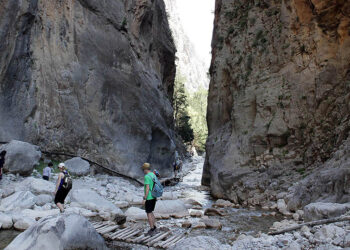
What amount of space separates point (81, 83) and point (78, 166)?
16.7ft

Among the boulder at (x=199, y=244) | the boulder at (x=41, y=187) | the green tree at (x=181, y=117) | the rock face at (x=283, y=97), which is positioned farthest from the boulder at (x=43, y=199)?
the green tree at (x=181, y=117)

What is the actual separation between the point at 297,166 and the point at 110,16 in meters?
15.1

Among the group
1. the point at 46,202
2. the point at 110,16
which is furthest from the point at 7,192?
the point at 110,16

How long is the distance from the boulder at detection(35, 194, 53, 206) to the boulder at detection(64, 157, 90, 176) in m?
5.17

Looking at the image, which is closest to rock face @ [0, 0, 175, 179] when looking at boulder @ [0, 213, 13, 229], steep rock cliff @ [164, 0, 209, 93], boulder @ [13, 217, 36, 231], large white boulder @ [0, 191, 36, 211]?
large white boulder @ [0, 191, 36, 211]

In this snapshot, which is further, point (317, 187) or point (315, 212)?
point (317, 187)

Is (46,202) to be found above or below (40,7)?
below

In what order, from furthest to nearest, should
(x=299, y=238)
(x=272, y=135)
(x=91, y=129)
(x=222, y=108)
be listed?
(x=222, y=108) < (x=91, y=129) < (x=272, y=135) < (x=299, y=238)

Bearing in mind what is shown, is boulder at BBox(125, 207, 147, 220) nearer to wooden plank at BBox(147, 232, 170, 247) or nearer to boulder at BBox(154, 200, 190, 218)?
boulder at BBox(154, 200, 190, 218)

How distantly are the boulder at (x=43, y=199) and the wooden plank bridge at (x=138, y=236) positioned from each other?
297 centimetres

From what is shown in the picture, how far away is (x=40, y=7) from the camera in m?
17.5

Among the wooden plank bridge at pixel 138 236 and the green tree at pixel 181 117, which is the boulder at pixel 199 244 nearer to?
the wooden plank bridge at pixel 138 236

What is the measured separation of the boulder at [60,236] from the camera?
4918mm

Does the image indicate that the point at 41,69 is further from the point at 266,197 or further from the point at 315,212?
the point at 315,212
